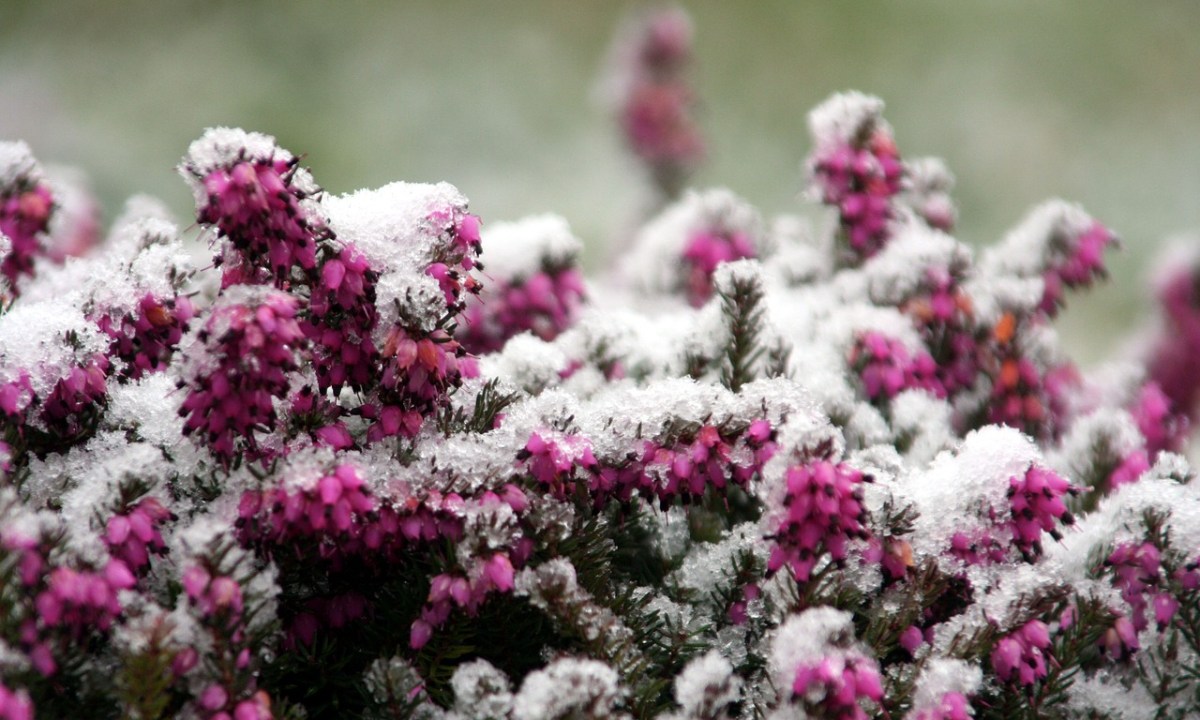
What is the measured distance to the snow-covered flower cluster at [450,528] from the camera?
4.01ft

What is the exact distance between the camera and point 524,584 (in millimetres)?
1327

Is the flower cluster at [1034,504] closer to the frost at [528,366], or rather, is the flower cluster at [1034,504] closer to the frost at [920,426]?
the frost at [920,426]

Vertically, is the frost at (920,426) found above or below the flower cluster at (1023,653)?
above

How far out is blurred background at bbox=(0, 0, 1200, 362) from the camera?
6.43m

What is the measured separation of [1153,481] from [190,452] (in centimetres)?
145

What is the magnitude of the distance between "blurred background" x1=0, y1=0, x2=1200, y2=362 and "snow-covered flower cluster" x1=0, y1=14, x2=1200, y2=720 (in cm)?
469

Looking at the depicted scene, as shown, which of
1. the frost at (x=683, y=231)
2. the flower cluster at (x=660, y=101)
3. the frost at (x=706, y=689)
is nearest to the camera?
the frost at (x=706, y=689)

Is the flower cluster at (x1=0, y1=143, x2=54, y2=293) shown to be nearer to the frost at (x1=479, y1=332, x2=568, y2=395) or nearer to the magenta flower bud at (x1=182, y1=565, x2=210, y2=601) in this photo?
the frost at (x1=479, y1=332, x2=568, y2=395)

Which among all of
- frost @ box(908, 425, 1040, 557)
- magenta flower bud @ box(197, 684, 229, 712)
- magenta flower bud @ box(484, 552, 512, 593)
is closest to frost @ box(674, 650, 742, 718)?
magenta flower bud @ box(484, 552, 512, 593)

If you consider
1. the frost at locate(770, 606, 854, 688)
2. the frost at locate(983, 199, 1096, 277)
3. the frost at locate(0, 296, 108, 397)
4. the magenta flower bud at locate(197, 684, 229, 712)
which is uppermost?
the frost at locate(983, 199, 1096, 277)

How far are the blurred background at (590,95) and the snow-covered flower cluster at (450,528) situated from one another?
469cm

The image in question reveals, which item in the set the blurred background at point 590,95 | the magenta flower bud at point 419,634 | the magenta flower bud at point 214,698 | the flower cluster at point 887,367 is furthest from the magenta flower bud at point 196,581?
the blurred background at point 590,95

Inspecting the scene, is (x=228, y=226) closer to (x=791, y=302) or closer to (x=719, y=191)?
(x=791, y=302)

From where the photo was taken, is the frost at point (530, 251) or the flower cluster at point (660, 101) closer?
the frost at point (530, 251)
